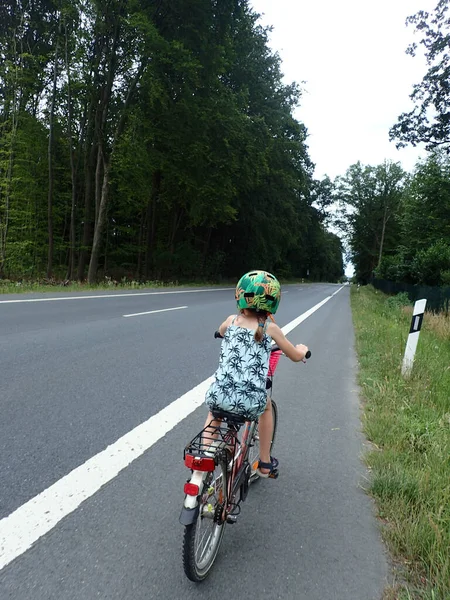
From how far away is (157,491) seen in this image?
8.75 ft

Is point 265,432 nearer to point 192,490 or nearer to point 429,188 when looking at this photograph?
Result: point 192,490

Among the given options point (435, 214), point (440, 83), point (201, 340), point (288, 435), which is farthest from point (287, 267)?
point (288, 435)

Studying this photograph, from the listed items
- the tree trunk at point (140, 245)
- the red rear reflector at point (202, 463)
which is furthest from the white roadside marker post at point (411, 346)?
the tree trunk at point (140, 245)

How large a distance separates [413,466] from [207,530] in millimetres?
1821

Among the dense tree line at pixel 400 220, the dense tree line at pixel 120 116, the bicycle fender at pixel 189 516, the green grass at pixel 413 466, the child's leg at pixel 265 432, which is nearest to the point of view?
the bicycle fender at pixel 189 516

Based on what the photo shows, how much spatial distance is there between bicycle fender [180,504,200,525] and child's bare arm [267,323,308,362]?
40.6 inches

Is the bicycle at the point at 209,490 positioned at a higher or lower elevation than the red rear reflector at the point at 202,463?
lower

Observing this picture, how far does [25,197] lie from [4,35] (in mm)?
7619

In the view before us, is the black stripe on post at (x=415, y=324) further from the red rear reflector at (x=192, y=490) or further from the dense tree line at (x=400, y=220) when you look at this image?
the dense tree line at (x=400, y=220)

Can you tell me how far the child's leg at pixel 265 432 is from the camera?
2686 millimetres

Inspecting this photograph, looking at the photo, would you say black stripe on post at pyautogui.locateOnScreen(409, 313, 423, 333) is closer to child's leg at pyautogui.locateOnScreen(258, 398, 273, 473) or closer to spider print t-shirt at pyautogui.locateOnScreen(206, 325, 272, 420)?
child's leg at pyautogui.locateOnScreen(258, 398, 273, 473)

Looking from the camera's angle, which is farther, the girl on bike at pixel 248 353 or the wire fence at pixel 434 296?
the wire fence at pixel 434 296

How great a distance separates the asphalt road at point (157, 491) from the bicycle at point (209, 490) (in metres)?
0.14

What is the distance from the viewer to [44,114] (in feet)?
71.9
